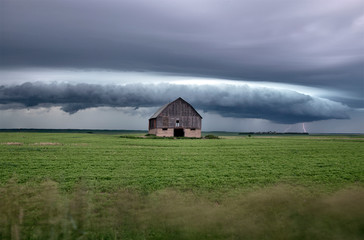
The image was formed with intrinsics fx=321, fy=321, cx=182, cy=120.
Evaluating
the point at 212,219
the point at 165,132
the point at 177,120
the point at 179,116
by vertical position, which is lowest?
the point at 212,219

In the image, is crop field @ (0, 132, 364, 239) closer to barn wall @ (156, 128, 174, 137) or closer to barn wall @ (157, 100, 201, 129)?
barn wall @ (156, 128, 174, 137)

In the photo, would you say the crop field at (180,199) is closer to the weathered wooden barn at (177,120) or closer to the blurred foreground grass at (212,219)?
the blurred foreground grass at (212,219)

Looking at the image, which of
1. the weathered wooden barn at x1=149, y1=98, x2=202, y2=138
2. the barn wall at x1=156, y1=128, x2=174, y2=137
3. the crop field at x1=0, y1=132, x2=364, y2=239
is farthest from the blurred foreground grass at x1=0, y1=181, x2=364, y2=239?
the weathered wooden barn at x1=149, y1=98, x2=202, y2=138

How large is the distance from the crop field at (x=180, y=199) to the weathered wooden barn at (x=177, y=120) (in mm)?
51912

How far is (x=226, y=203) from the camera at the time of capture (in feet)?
49.7

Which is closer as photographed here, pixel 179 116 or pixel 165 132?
pixel 165 132

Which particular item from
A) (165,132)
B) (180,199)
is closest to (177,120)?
(165,132)

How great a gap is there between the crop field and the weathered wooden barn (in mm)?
51912

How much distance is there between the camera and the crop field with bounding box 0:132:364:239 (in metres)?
6.66

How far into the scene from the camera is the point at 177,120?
273 ft

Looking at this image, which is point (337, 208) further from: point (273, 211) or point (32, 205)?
point (32, 205)

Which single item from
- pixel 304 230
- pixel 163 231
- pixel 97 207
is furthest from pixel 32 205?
pixel 304 230

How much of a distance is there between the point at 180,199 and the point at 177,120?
224 feet

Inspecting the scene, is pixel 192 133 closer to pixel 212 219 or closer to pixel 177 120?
pixel 177 120
